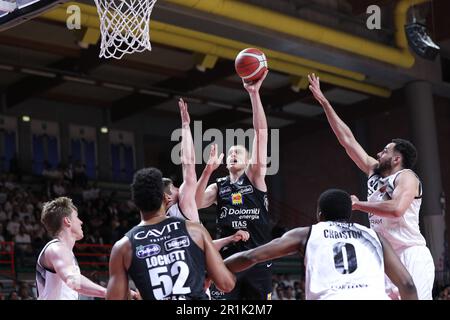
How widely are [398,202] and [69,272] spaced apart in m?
2.66

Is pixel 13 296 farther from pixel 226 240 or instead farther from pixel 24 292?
pixel 226 240

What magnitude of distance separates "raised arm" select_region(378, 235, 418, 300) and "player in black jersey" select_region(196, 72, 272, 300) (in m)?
2.04

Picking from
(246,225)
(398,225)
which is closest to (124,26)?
(246,225)

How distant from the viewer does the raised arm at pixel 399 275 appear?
4.82 metres

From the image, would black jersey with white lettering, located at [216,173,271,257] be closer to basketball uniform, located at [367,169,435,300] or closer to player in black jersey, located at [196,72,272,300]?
player in black jersey, located at [196,72,272,300]

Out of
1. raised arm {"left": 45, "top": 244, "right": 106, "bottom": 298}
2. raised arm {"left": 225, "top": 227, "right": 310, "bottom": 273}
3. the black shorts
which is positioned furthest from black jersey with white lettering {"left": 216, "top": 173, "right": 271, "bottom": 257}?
raised arm {"left": 225, "top": 227, "right": 310, "bottom": 273}

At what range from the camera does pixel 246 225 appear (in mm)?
7090

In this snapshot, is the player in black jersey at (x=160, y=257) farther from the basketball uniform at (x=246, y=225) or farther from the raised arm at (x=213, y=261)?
the basketball uniform at (x=246, y=225)

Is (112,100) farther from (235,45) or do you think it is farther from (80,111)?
(235,45)

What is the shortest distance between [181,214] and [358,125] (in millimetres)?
17739

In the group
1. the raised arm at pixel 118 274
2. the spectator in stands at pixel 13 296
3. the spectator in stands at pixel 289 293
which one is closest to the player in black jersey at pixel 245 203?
the raised arm at pixel 118 274

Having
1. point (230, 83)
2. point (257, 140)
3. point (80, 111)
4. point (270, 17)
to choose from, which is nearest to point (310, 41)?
point (270, 17)

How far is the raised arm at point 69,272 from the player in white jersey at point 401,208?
7.15 ft

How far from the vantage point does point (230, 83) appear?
22219mm
